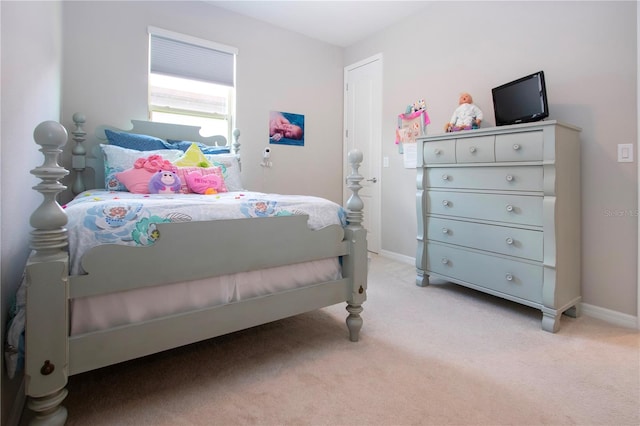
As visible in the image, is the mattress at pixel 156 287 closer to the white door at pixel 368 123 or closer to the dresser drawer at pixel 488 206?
the dresser drawer at pixel 488 206

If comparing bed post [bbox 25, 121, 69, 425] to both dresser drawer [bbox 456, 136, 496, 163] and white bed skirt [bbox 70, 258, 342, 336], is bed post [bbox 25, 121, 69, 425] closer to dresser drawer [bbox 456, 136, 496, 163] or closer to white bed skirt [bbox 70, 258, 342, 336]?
white bed skirt [bbox 70, 258, 342, 336]

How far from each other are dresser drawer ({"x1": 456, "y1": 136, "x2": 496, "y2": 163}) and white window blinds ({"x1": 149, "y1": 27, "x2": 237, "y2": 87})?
2396 mm

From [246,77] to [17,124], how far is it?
2531 mm

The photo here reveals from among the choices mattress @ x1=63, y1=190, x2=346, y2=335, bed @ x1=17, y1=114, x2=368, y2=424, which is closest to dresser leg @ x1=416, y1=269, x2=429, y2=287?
bed @ x1=17, y1=114, x2=368, y2=424

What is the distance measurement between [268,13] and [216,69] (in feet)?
2.64

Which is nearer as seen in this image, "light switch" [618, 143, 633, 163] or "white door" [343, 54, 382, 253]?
"light switch" [618, 143, 633, 163]

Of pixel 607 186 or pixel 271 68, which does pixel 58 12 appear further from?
pixel 607 186

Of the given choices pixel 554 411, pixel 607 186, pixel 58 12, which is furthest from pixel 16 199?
pixel 607 186

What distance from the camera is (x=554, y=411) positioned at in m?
1.24

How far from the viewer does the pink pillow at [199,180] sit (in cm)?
228

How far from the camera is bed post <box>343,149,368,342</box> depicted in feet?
5.73

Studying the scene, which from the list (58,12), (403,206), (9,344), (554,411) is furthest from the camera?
(403,206)

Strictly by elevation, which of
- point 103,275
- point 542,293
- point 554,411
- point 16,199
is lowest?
point 554,411

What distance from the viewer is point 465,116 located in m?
2.69
